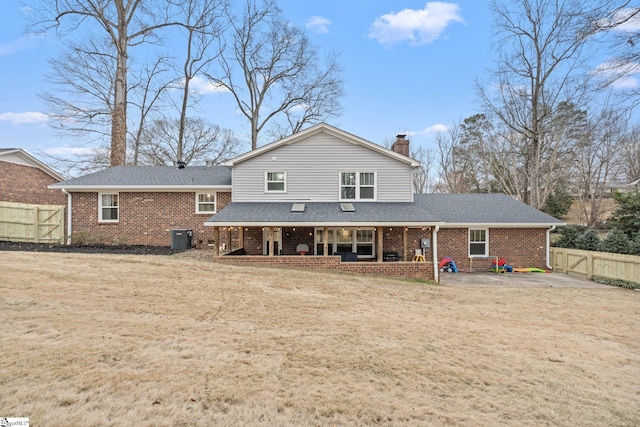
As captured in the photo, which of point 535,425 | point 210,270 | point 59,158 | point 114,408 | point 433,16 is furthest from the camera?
point 59,158

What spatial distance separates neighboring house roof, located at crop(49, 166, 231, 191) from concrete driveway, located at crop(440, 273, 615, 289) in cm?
1103

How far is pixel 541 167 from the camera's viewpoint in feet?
78.8

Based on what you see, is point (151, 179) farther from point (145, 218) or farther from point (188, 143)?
point (188, 143)

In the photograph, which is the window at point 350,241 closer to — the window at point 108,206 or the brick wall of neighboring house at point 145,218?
the brick wall of neighboring house at point 145,218

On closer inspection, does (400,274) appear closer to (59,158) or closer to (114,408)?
(114,408)

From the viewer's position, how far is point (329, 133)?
14.4m

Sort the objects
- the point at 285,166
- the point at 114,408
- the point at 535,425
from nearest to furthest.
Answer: the point at 114,408 < the point at 535,425 < the point at 285,166

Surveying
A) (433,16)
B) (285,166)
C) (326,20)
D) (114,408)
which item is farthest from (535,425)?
(326,20)

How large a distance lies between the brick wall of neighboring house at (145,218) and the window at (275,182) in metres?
3.28

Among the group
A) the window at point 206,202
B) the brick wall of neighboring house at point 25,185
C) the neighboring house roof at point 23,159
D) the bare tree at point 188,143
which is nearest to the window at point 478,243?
the window at point 206,202

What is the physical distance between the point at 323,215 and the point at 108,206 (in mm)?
10622

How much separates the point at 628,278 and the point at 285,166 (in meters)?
14.4

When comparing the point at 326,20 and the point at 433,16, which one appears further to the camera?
the point at 326,20

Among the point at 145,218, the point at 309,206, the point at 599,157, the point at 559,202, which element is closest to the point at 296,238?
the point at 309,206
